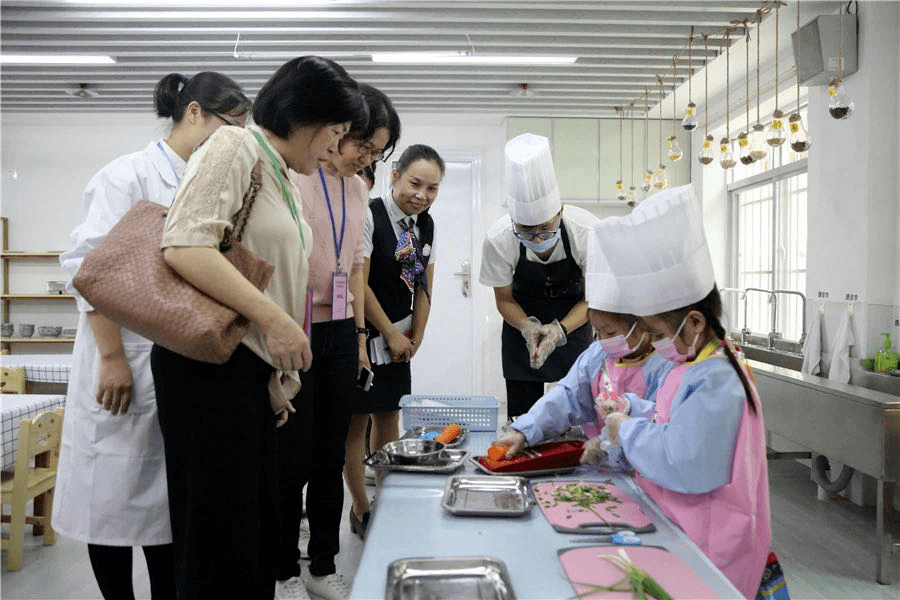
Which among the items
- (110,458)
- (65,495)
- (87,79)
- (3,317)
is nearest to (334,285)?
(110,458)

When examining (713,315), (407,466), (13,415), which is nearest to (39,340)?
(13,415)

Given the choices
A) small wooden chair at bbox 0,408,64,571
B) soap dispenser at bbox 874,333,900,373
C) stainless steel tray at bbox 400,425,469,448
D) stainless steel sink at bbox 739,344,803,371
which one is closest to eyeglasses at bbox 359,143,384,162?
stainless steel tray at bbox 400,425,469,448

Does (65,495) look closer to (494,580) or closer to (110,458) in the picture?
(110,458)

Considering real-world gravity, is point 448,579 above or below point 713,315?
below

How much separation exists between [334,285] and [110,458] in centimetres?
72

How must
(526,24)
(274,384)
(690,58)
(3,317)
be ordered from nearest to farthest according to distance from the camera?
(274,384), (526,24), (690,58), (3,317)

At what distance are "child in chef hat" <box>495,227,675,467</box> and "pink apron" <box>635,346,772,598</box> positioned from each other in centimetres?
24

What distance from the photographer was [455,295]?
666 centimetres

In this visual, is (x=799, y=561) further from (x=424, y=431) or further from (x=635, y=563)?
(x=635, y=563)

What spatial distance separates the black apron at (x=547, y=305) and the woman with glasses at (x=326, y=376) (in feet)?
2.53

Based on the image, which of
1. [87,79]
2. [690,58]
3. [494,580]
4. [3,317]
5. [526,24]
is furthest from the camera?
[3,317]

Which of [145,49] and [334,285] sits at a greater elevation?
[145,49]

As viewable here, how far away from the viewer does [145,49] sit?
4773mm

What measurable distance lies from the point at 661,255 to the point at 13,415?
270cm
